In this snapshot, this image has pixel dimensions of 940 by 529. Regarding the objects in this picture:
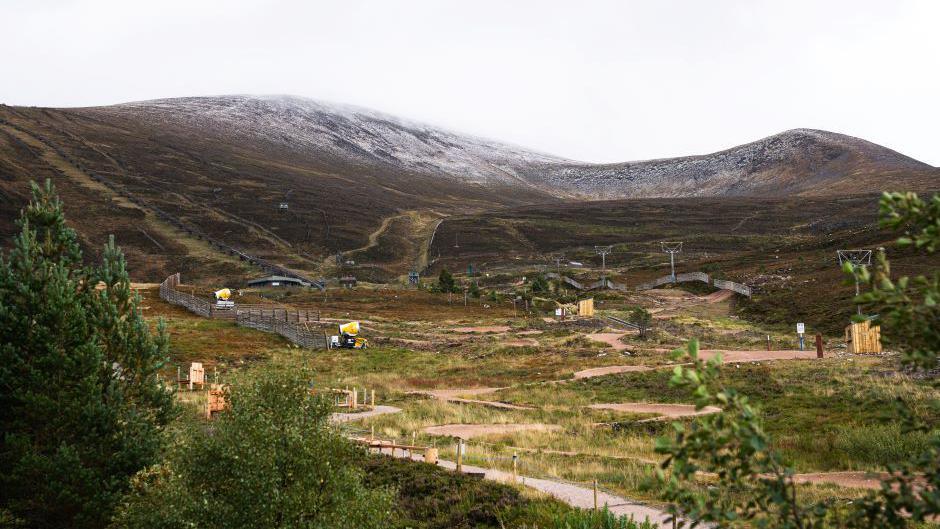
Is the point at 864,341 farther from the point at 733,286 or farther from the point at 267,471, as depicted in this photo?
the point at 733,286

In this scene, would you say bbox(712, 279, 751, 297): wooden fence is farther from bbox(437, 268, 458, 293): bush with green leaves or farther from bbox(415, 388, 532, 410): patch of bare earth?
bbox(415, 388, 532, 410): patch of bare earth

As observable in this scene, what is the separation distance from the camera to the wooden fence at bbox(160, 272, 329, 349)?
56.5 meters

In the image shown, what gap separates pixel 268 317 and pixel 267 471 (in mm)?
55363

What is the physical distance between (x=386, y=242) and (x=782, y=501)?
142561 millimetres

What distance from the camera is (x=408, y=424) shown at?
27.5 meters

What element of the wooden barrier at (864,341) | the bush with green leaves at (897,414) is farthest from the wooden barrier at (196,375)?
the wooden barrier at (864,341)

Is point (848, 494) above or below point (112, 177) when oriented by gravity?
below

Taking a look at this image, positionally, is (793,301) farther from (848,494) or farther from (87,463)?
(87,463)

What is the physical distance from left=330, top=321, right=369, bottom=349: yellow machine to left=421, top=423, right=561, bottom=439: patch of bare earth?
2839cm

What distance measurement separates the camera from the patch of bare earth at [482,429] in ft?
83.6

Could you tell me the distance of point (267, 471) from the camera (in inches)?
389

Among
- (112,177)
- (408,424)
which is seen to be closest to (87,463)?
(408,424)

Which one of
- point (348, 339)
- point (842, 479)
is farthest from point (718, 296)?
point (842, 479)

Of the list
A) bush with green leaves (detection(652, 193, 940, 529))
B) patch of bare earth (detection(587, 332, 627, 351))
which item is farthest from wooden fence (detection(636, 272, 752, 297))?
bush with green leaves (detection(652, 193, 940, 529))
